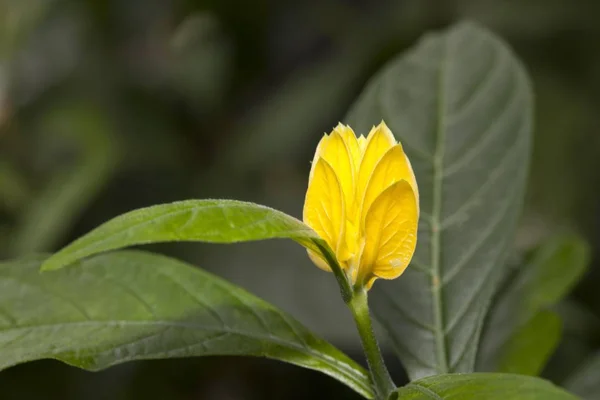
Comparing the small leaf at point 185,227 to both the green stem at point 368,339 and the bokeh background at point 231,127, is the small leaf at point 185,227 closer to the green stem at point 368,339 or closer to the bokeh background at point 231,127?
the green stem at point 368,339

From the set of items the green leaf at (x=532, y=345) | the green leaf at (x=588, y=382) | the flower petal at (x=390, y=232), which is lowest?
the green leaf at (x=588, y=382)

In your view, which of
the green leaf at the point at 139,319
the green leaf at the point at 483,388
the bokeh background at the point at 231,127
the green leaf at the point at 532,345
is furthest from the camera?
the bokeh background at the point at 231,127

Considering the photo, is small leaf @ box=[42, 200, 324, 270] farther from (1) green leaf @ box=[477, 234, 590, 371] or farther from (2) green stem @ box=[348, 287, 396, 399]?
(1) green leaf @ box=[477, 234, 590, 371]

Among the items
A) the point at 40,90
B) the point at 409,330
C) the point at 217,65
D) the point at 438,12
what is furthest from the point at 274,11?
the point at 409,330

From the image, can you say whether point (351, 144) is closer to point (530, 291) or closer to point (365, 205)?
point (365, 205)

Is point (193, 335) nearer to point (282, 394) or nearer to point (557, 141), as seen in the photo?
point (282, 394)

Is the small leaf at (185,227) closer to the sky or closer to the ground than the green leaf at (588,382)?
closer to the sky

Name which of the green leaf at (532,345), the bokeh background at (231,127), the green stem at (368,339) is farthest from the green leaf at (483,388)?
the bokeh background at (231,127)
